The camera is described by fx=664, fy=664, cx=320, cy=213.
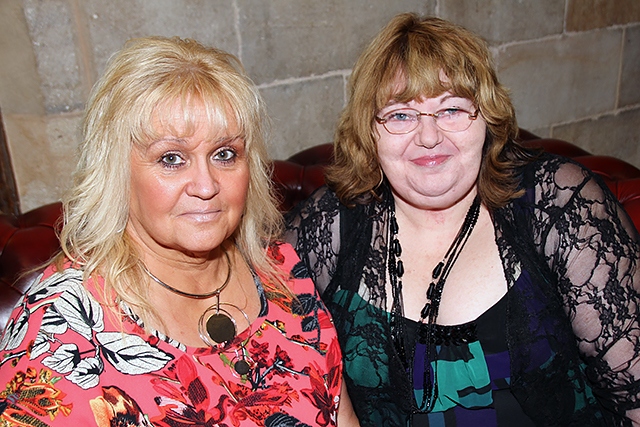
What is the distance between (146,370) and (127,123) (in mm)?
485

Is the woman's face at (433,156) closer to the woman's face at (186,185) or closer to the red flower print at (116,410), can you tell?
the woman's face at (186,185)

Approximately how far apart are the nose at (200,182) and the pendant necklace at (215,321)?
0.22 meters

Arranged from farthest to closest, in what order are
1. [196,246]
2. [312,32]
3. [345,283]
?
[312,32] < [345,283] < [196,246]

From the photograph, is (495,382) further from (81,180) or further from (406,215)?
(81,180)

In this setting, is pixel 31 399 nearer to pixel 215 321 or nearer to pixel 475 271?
pixel 215 321

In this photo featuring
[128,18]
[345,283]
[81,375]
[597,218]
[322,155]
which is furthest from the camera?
[322,155]

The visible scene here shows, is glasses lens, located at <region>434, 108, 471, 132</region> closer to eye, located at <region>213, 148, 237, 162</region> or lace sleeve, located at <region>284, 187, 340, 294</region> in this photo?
lace sleeve, located at <region>284, 187, 340, 294</region>

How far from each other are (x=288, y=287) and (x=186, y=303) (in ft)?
0.97

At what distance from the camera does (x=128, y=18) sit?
214 centimetres

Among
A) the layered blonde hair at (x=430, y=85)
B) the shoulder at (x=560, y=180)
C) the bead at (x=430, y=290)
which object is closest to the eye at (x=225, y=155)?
the layered blonde hair at (x=430, y=85)

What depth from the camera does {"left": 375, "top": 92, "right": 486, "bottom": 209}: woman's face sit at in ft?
5.24

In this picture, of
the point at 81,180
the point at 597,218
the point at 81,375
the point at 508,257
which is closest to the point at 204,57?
the point at 81,180

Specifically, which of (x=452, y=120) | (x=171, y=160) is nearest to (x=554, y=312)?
(x=452, y=120)

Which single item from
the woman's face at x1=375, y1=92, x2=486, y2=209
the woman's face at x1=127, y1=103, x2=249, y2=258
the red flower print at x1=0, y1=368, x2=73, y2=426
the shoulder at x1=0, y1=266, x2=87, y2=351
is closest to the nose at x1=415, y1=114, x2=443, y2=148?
the woman's face at x1=375, y1=92, x2=486, y2=209
